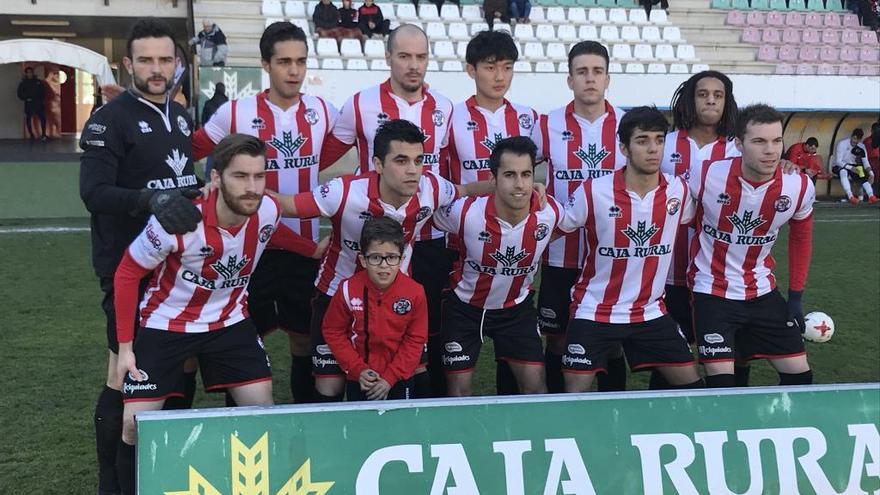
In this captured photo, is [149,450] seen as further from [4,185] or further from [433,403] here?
[4,185]

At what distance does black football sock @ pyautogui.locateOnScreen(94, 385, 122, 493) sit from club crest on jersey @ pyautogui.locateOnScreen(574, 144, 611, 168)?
7.34 ft

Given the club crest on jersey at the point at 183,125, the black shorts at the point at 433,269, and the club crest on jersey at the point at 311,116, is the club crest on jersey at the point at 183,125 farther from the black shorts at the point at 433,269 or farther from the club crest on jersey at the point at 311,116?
the black shorts at the point at 433,269

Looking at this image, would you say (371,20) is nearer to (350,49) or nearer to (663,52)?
(350,49)

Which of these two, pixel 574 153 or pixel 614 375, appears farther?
pixel 614 375

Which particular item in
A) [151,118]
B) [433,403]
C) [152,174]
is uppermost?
[151,118]

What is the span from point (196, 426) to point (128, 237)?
1080 mm

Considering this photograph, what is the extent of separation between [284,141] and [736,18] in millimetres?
16134

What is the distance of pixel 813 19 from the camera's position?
1834 centimetres

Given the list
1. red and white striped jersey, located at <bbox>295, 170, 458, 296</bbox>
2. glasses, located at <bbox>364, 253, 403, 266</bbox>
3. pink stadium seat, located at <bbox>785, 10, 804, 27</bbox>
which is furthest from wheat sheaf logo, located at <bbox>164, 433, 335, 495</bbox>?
pink stadium seat, located at <bbox>785, 10, 804, 27</bbox>

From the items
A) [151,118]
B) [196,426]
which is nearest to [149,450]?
[196,426]

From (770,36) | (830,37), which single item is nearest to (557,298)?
(770,36)

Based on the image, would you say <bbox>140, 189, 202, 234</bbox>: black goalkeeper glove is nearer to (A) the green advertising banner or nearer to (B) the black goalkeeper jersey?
(B) the black goalkeeper jersey

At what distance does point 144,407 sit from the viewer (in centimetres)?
327

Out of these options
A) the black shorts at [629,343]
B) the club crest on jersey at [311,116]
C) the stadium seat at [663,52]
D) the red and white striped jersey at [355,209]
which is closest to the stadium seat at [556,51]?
the stadium seat at [663,52]
